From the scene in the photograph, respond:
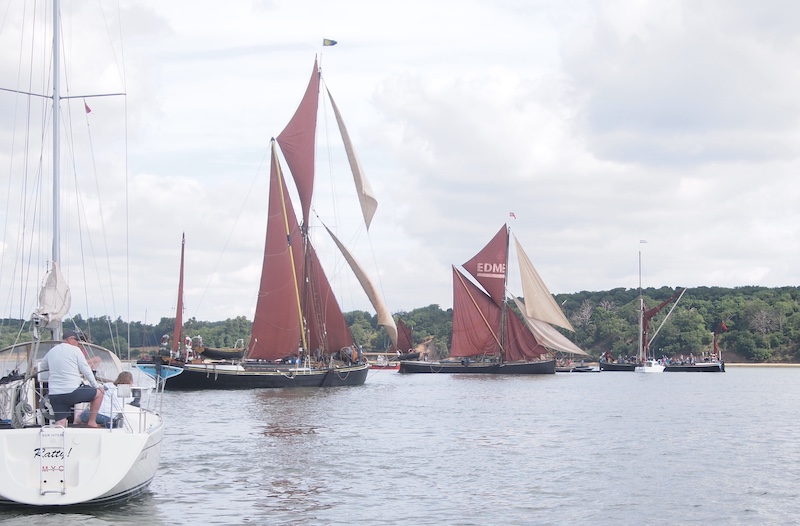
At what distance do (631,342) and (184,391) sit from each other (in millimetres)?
117604

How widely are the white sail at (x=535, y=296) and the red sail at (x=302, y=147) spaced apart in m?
41.8

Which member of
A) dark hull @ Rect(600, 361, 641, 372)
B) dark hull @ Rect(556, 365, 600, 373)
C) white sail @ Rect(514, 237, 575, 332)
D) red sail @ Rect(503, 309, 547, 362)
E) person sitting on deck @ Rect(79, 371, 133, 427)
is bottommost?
person sitting on deck @ Rect(79, 371, 133, 427)

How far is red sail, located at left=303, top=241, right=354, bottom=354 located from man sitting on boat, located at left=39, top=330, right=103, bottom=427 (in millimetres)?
50831

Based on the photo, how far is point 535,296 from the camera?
107750mm

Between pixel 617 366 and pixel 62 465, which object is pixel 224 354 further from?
pixel 617 366

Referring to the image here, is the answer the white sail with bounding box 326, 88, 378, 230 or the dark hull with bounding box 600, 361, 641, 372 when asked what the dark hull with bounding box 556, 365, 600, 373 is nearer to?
the dark hull with bounding box 600, 361, 641, 372

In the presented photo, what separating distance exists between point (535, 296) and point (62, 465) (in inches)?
3608

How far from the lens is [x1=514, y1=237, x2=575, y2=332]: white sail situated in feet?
354

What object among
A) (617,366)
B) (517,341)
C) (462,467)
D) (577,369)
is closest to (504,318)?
(517,341)

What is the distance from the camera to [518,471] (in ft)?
93.2

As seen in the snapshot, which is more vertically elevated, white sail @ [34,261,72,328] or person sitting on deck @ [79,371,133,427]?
white sail @ [34,261,72,328]

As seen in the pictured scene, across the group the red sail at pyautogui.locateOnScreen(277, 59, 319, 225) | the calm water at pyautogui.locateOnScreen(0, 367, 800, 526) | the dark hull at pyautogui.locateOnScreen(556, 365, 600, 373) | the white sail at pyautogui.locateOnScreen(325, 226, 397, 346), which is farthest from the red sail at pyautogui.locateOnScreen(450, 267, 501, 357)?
the calm water at pyautogui.locateOnScreen(0, 367, 800, 526)

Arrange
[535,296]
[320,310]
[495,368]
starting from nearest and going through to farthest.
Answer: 1. [320,310]
2. [535,296]
3. [495,368]

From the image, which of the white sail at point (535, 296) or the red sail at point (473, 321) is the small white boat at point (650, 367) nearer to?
the white sail at point (535, 296)
